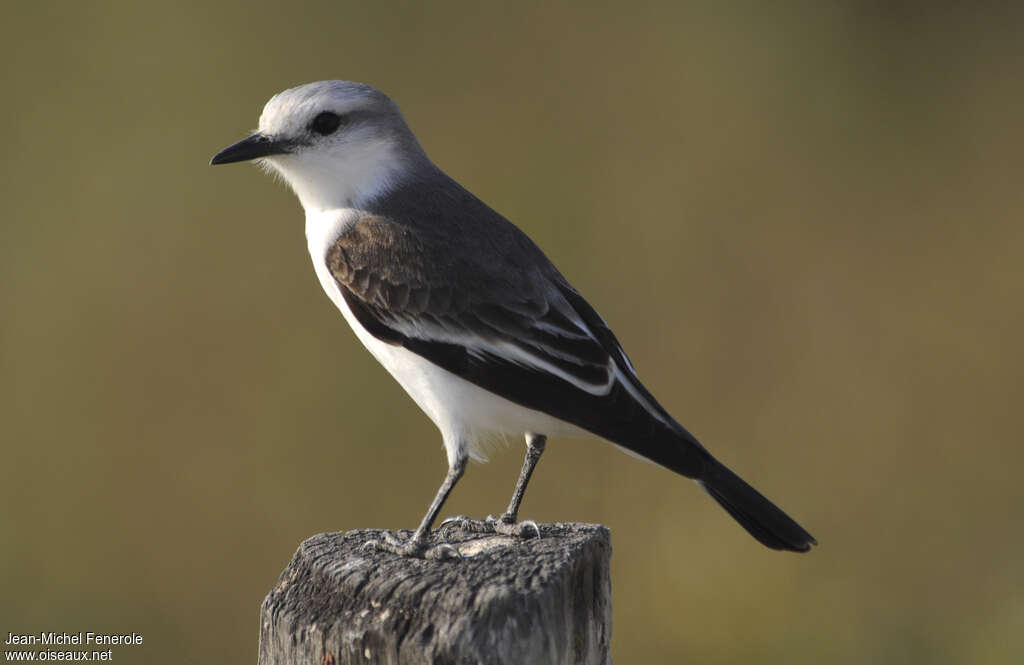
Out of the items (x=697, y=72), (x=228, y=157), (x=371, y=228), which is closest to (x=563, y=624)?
(x=371, y=228)

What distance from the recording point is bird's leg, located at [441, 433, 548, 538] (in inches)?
155

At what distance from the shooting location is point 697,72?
25.3ft

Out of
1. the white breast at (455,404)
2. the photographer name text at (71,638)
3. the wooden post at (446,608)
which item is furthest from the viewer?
the photographer name text at (71,638)

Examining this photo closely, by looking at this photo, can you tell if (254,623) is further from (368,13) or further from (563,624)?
(368,13)

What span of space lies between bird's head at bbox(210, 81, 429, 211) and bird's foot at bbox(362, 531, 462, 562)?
1.40 metres

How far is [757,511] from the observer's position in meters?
3.97

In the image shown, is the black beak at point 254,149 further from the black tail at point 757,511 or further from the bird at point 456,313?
the black tail at point 757,511

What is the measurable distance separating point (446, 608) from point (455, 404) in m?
1.19

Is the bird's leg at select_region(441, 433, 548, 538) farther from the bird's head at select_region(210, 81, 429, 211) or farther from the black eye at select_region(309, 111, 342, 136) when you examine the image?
the black eye at select_region(309, 111, 342, 136)

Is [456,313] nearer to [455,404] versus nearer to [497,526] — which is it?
[455,404]

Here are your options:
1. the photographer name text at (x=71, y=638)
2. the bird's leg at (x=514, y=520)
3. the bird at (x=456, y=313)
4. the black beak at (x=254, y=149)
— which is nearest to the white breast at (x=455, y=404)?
the bird at (x=456, y=313)

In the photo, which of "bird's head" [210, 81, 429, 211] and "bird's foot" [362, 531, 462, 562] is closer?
"bird's foot" [362, 531, 462, 562]

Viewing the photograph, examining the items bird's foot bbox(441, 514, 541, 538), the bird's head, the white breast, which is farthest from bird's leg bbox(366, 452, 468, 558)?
the bird's head

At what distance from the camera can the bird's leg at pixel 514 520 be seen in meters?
3.95
